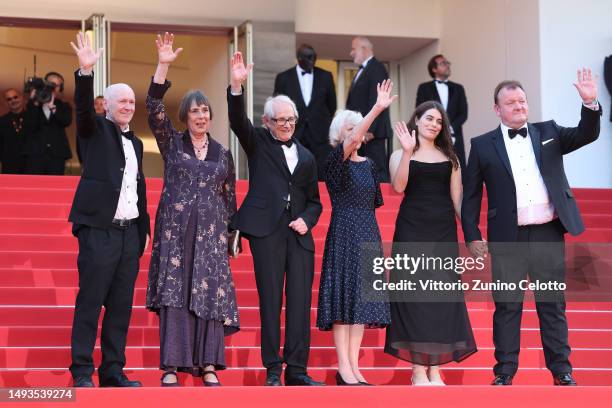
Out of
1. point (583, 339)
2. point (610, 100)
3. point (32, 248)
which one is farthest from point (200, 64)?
point (583, 339)

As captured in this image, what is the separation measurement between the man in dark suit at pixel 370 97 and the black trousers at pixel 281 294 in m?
4.21

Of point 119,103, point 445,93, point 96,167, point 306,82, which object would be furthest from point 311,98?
point 96,167

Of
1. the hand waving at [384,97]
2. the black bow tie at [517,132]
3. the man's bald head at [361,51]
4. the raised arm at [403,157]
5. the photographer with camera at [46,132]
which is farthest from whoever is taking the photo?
the photographer with camera at [46,132]

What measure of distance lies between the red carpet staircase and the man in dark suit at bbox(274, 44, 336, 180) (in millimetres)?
2153

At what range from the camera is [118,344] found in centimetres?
600

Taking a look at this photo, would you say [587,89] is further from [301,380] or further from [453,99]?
[453,99]

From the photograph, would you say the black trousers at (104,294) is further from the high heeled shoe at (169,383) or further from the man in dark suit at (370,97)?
the man in dark suit at (370,97)

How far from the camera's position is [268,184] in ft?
20.6

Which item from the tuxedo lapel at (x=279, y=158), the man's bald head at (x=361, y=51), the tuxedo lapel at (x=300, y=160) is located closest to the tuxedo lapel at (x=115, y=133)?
the tuxedo lapel at (x=279, y=158)

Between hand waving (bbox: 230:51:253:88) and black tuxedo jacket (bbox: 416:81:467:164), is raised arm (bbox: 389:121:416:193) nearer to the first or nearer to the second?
hand waving (bbox: 230:51:253:88)

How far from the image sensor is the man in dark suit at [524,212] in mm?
6141

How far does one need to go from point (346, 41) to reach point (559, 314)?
29.3 ft

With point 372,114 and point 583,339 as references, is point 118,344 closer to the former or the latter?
point 372,114
